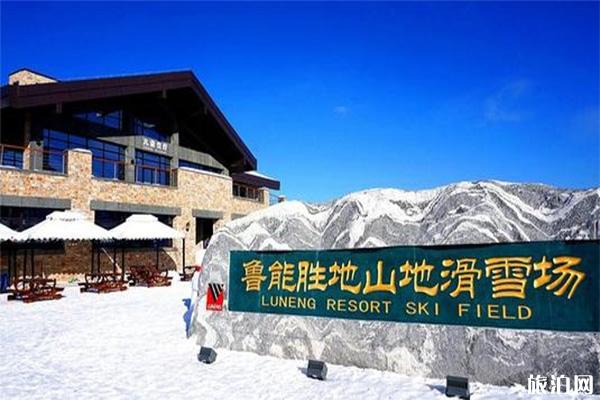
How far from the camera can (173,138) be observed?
2519cm

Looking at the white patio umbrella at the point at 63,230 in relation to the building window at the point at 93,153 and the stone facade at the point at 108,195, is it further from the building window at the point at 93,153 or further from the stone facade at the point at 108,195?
the building window at the point at 93,153

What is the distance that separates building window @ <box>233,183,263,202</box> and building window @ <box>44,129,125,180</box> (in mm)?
8231

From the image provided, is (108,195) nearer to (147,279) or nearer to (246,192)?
(147,279)

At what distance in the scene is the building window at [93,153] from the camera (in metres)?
18.6

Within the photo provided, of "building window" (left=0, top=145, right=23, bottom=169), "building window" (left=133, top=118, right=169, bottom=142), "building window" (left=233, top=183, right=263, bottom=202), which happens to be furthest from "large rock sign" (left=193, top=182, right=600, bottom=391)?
"building window" (left=233, top=183, right=263, bottom=202)

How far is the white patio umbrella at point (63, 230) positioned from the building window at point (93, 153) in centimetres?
457

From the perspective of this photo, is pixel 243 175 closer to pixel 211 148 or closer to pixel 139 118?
pixel 211 148

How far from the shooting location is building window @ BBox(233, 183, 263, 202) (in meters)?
28.8

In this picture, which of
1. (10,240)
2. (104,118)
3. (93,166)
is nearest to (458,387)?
(10,240)


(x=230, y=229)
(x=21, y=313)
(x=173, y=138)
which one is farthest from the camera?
(x=173, y=138)

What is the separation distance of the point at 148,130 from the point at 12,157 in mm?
7475

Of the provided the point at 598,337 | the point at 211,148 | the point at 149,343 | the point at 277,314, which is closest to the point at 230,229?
the point at 277,314

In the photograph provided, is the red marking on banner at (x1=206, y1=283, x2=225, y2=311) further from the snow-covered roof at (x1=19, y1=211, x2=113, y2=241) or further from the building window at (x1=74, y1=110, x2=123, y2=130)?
the building window at (x1=74, y1=110, x2=123, y2=130)

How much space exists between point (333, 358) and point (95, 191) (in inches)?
616
